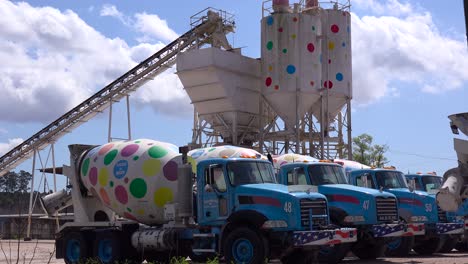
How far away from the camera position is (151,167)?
20.1m

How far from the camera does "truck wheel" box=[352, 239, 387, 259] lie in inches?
809

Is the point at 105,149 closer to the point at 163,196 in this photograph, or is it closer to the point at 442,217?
the point at 163,196

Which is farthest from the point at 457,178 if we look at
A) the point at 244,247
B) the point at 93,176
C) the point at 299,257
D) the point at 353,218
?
the point at 93,176

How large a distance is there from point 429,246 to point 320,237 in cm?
907

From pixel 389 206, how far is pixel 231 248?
596 centimetres

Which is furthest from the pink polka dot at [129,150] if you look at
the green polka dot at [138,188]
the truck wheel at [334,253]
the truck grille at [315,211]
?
the truck wheel at [334,253]

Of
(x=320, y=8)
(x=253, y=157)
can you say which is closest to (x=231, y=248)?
(x=253, y=157)

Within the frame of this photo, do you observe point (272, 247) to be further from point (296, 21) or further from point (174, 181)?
point (296, 21)

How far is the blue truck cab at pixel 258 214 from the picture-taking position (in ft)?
54.2

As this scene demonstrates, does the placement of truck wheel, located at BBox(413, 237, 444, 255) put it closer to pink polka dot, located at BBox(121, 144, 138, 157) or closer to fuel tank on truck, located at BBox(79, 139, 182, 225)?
fuel tank on truck, located at BBox(79, 139, 182, 225)

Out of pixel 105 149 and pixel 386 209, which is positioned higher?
pixel 105 149

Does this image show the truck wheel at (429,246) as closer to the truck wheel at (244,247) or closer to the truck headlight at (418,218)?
the truck headlight at (418,218)

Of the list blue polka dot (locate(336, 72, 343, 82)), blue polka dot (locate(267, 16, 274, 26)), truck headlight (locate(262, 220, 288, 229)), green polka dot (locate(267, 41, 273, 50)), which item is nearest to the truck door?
truck headlight (locate(262, 220, 288, 229))

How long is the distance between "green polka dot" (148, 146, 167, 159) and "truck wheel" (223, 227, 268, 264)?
4394 mm
